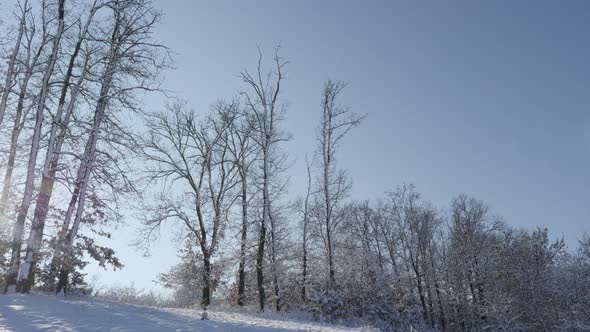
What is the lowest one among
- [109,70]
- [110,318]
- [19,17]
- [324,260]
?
[110,318]

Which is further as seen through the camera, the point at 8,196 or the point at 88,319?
the point at 8,196

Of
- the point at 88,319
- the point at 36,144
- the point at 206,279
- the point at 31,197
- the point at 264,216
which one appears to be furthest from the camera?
the point at 264,216

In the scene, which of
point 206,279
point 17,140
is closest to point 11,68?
point 17,140

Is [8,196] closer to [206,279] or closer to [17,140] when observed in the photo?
[17,140]

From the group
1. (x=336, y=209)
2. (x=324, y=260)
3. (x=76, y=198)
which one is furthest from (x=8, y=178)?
(x=336, y=209)

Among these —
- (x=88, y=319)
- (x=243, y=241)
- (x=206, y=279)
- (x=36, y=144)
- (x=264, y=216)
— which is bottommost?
(x=88, y=319)

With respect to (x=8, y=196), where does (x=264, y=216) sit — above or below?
above

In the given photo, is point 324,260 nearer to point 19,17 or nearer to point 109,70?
point 109,70

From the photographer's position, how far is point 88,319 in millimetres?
9781

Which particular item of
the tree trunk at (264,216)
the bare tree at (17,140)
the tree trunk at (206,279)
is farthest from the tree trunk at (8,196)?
the tree trunk at (264,216)

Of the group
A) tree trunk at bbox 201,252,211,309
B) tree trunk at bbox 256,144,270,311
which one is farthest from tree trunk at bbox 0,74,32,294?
tree trunk at bbox 256,144,270,311

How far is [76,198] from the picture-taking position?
16.4m

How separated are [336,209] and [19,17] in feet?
78.0

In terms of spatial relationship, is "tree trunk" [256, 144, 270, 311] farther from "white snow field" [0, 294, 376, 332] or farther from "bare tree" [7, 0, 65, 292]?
"bare tree" [7, 0, 65, 292]
